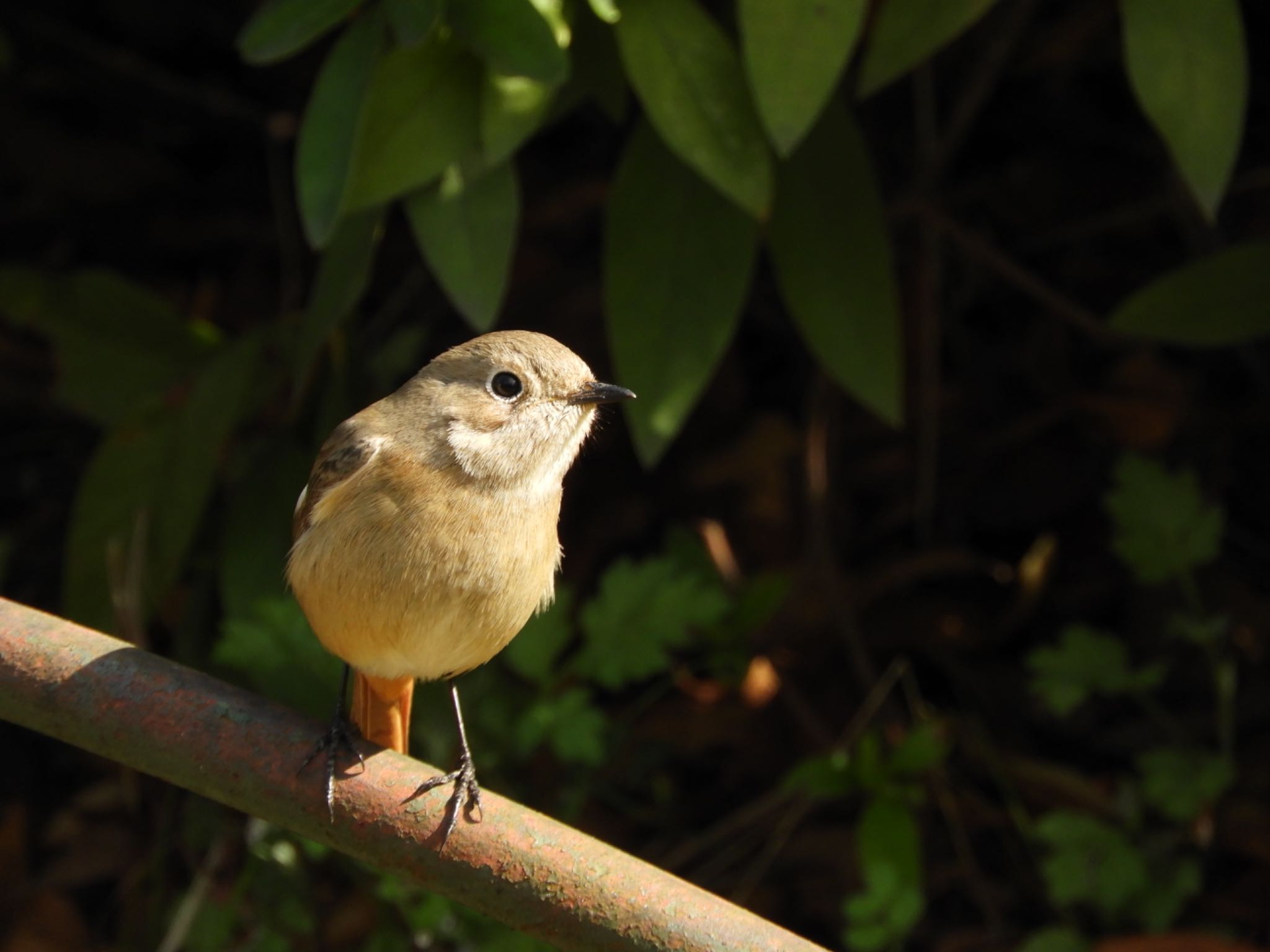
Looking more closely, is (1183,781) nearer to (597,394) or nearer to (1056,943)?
(1056,943)

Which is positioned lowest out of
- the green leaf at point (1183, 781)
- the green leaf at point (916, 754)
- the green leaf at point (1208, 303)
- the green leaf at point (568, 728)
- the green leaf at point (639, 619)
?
the green leaf at point (1183, 781)

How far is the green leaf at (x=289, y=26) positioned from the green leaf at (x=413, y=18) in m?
0.10

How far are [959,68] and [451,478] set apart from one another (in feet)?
8.66

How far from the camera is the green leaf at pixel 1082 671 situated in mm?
3676

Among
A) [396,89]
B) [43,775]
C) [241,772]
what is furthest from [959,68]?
[43,775]

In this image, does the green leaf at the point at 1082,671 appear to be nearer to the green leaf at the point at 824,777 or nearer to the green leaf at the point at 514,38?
the green leaf at the point at 824,777

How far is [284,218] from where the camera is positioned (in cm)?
494

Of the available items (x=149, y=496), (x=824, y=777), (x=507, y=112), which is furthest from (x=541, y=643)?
(x=507, y=112)

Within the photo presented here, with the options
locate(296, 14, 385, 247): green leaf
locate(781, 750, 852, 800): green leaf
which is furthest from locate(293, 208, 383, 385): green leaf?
locate(781, 750, 852, 800): green leaf

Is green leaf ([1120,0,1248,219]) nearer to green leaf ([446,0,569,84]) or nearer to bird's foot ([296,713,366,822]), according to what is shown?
green leaf ([446,0,569,84])

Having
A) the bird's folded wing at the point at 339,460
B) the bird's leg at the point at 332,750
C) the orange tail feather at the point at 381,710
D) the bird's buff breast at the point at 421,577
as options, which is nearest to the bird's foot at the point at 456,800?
the bird's leg at the point at 332,750

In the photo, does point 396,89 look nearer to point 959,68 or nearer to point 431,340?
point 431,340

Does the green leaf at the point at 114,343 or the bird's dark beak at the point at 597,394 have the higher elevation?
the bird's dark beak at the point at 597,394

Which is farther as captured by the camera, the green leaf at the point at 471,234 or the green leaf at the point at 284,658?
the green leaf at the point at 284,658
